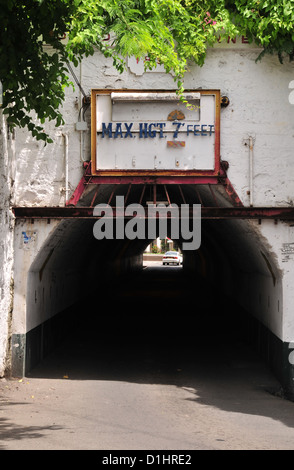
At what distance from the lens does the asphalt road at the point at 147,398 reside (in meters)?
7.86

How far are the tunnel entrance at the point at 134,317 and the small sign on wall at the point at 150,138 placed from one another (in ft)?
2.17

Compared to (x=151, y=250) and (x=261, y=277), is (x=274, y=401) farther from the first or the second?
(x=151, y=250)

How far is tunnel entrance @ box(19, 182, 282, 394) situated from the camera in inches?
488

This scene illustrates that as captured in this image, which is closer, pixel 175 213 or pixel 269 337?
pixel 175 213

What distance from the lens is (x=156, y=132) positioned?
11500 mm

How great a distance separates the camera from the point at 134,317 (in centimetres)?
2142

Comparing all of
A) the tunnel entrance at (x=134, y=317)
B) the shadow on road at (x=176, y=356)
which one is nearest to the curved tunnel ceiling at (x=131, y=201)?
the tunnel entrance at (x=134, y=317)

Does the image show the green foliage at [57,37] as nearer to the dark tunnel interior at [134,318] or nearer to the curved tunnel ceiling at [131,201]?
the curved tunnel ceiling at [131,201]

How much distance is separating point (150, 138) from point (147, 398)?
4.66 metres

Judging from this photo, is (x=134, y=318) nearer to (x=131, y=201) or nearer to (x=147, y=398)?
(x=131, y=201)

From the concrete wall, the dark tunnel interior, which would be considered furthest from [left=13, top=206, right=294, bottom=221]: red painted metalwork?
the dark tunnel interior

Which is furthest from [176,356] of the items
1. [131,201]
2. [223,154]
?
[223,154]

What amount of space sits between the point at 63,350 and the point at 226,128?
6675 millimetres
